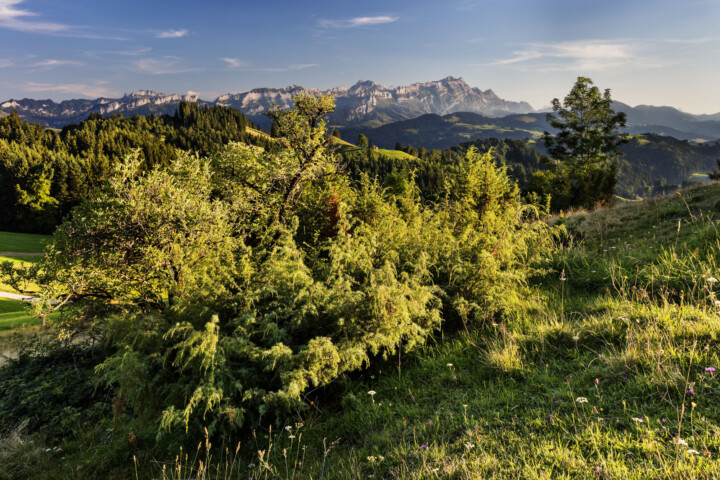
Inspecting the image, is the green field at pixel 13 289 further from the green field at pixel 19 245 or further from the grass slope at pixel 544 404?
the grass slope at pixel 544 404

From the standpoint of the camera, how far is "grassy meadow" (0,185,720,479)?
8.81 ft

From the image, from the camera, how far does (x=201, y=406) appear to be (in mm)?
4016

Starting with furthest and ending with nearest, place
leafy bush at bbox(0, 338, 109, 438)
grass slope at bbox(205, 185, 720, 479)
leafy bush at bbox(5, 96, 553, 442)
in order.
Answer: leafy bush at bbox(0, 338, 109, 438), leafy bush at bbox(5, 96, 553, 442), grass slope at bbox(205, 185, 720, 479)

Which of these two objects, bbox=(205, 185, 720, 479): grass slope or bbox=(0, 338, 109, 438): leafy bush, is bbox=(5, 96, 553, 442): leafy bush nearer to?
bbox=(205, 185, 720, 479): grass slope

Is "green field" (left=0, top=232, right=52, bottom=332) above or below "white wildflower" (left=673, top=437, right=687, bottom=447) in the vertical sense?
below

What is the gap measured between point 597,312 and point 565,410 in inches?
103

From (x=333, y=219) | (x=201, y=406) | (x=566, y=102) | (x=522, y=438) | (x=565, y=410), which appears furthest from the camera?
(x=566, y=102)

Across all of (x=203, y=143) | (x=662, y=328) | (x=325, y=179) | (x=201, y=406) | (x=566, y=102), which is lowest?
(x=201, y=406)

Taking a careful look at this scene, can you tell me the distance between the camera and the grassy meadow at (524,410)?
269 centimetres

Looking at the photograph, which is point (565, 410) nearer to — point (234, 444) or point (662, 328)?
point (662, 328)


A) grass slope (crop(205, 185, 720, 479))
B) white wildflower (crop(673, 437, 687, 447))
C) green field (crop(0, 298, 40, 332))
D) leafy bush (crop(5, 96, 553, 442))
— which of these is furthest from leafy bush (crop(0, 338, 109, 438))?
white wildflower (crop(673, 437, 687, 447))

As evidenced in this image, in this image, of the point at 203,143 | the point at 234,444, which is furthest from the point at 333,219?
the point at 203,143

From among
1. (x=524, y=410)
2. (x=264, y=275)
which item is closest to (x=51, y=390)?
(x=264, y=275)

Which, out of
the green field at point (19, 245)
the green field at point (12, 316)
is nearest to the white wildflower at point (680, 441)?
the green field at point (12, 316)
